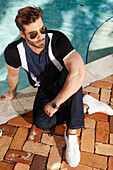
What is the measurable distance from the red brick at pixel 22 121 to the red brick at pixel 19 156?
37 cm

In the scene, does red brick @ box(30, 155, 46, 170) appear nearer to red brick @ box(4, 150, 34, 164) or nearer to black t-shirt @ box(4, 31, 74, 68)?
red brick @ box(4, 150, 34, 164)

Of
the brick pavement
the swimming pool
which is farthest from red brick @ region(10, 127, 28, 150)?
the swimming pool

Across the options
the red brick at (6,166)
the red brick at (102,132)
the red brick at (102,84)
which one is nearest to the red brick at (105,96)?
the red brick at (102,84)

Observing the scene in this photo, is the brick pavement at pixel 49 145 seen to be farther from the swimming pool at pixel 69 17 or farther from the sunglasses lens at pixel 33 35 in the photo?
the swimming pool at pixel 69 17

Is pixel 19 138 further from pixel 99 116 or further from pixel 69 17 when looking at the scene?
pixel 69 17

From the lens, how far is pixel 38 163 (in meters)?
2.14

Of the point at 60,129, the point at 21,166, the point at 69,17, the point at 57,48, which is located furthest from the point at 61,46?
the point at 69,17

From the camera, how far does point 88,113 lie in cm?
253

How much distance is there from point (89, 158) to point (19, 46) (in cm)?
151

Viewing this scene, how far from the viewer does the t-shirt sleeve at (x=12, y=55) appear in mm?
2016

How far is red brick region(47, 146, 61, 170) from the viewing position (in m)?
2.11

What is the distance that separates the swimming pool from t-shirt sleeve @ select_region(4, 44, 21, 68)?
2.36 meters

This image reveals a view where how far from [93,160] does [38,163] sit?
2.09 ft

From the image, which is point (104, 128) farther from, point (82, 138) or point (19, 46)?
point (19, 46)
